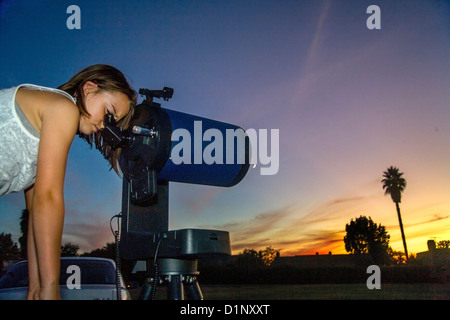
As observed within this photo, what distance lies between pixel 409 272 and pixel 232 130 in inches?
1505

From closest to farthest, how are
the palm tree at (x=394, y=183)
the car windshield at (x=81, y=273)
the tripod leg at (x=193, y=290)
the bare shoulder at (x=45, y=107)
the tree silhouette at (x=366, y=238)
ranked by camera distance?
the bare shoulder at (x=45, y=107) < the tripod leg at (x=193, y=290) < the car windshield at (x=81, y=273) < the palm tree at (x=394, y=183) < the tree silhouette at (x=366, y=238)

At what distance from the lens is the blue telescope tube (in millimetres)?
1640

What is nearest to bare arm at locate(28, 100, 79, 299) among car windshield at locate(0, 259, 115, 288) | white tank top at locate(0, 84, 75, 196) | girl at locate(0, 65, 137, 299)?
girl at locate(0, 65, 137, 299)

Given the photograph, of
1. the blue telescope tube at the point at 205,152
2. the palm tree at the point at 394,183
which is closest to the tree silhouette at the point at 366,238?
the palm tree at the point at 394,183

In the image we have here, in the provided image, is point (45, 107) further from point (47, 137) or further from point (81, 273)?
point (81, 273)

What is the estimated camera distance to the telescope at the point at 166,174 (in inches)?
56.9

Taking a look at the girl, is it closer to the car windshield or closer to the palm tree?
the car windshield

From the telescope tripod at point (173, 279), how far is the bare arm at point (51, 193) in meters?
0.58

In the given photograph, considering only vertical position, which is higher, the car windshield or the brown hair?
the brown hair

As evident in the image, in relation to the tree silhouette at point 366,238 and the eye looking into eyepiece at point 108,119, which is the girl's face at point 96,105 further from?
the tree silhouette at point 366,238

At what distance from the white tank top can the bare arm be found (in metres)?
0.15
